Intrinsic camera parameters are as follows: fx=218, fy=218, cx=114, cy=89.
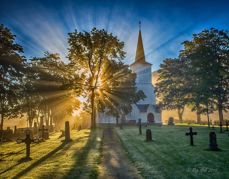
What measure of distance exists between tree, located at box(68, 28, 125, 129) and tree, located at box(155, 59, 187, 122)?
20.0 meters

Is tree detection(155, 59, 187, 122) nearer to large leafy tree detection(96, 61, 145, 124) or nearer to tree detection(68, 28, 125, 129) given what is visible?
large leafy tree detection(96, 61, 145, 124)

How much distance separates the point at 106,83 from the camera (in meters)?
35.9

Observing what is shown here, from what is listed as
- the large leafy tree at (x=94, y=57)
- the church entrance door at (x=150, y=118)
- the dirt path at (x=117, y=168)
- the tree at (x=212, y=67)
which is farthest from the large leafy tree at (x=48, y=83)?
the dirt path at (x=117, y=168)

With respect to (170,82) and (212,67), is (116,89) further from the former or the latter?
(212,67)

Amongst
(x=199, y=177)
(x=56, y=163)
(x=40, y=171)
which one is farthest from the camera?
(x=56, y=163)

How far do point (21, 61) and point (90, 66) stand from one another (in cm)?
988

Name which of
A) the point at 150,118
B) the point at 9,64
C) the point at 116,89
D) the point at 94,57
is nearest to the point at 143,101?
the point at 150,118

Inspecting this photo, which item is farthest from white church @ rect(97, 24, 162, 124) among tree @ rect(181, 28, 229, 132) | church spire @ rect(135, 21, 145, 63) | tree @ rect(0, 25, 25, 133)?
tree @ rect(0, 25, 25, 133)

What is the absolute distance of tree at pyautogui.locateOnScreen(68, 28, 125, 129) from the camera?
32125 millimetres

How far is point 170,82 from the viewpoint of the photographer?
168 ft

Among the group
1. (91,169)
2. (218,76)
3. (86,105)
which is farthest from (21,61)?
(218,76)

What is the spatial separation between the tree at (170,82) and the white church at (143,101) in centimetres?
234

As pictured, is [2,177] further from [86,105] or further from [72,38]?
[86,105]

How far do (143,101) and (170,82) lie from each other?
8931 millimetres
